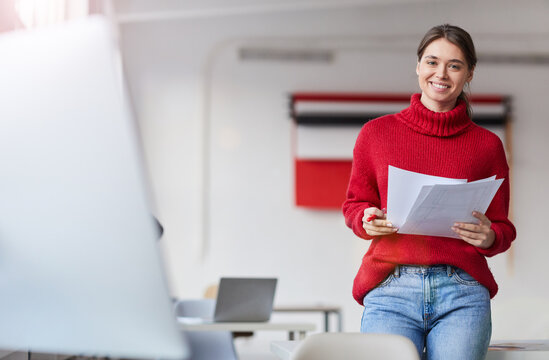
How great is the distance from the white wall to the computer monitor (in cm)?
537

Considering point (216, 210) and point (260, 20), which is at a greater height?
point (260, 20)

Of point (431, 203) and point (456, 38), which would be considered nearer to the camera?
point (431, 203)

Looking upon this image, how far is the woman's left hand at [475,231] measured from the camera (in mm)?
1607

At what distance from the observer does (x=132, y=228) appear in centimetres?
69

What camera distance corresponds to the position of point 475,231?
63.4 inches

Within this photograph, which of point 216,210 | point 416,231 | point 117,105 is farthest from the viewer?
point 216,210

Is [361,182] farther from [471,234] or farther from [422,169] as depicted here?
[471,234]

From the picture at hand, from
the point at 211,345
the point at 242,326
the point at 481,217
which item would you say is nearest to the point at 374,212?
the point at 481,217

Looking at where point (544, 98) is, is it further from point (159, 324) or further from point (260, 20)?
point (159, 324)

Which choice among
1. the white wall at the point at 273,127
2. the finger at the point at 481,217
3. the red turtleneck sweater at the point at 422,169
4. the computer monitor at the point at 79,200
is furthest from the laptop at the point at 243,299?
the white wall at the point at 273,127

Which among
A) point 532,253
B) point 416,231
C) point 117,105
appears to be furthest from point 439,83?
point 532,253

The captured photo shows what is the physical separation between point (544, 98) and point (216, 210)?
10.2 feet

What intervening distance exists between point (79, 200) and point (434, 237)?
110 centimetres

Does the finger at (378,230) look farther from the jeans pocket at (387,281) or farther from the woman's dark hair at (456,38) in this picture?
the woman's dark hair at (456,38)
